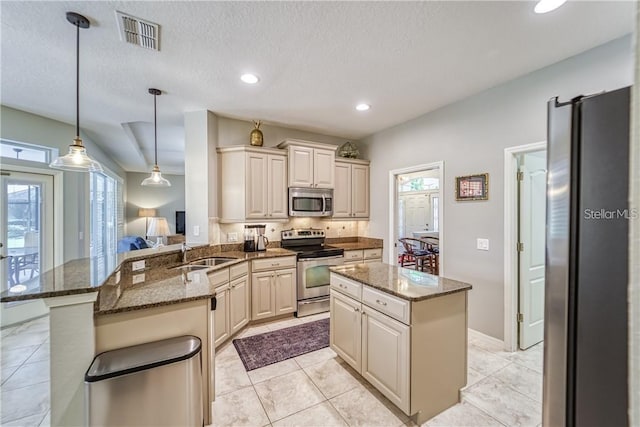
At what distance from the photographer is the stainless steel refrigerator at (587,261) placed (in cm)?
76

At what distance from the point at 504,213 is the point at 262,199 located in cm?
288

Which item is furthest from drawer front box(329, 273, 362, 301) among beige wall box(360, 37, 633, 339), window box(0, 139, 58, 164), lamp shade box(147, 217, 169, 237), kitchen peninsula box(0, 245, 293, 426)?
window box(0, 139, 58, 164)

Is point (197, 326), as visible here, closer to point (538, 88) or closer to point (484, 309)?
point (484, 309)

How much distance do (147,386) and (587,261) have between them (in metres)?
2.02

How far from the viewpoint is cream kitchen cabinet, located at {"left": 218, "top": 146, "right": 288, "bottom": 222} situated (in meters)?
3.64

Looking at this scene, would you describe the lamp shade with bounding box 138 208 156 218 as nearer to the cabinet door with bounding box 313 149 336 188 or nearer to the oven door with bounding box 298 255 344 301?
the cabinet door with bounding box 313 149 336 188

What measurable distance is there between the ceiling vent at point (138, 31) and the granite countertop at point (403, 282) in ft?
7.78

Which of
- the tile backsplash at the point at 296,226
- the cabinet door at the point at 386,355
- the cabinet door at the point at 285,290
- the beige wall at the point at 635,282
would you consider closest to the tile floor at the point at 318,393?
the cabinet door at the point at 386,355

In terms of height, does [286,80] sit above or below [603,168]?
above

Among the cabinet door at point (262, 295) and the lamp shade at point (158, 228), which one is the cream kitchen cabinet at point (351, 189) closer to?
the cabinet door at point (262, 295)

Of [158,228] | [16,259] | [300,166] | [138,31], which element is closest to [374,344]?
[300,166]

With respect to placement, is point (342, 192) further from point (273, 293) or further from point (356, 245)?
point (273, 293)

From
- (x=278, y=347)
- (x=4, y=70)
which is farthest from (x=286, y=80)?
(x=278, y=347)

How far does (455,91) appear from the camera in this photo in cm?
300
